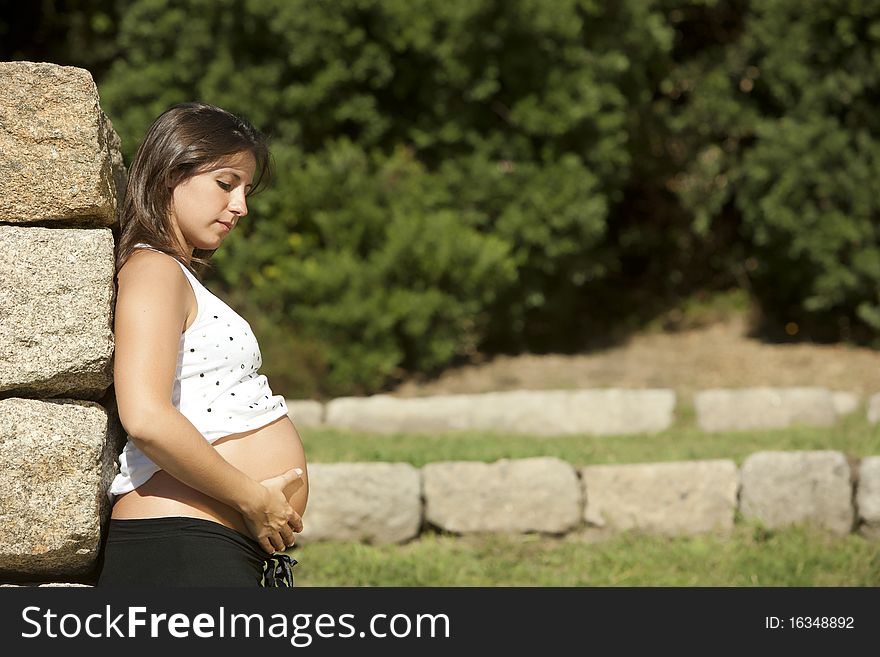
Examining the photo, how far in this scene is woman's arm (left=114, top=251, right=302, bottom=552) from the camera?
2113 millimetres

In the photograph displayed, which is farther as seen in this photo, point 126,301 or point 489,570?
point 489,570

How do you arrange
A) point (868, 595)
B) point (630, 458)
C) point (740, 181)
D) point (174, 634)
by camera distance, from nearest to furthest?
point (174, 634)
point (868, 595)
point (630, 458)
point (740, 181)

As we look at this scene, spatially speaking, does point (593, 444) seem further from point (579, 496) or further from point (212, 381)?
point (212, 381)

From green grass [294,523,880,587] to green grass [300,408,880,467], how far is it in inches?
22.4

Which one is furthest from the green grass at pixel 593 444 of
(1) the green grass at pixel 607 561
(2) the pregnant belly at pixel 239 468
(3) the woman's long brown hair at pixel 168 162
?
(3) the woman's long brown hair at pixel 168 162

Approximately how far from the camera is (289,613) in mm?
2178

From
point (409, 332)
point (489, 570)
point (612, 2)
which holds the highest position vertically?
point (612, 2)

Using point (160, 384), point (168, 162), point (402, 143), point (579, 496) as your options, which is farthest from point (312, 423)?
point (160, 384)

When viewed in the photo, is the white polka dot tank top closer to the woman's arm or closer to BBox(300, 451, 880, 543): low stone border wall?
the woman's arm

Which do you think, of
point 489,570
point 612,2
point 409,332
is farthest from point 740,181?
point 489,570

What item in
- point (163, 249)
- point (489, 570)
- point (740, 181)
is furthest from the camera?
point (740, 181)

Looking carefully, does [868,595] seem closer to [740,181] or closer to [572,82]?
[572,82]

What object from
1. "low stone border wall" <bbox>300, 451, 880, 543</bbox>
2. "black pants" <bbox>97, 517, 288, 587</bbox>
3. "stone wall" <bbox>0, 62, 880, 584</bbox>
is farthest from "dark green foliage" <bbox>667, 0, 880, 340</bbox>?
"black pants" <bbox>97, 517, 288, 587</bbox>

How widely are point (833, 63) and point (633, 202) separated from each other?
2735mm
